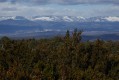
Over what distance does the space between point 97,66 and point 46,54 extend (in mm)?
14851

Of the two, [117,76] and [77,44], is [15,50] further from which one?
[117,76]

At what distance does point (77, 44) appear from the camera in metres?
75.4

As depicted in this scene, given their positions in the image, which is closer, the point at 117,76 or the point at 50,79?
the point at 50,79

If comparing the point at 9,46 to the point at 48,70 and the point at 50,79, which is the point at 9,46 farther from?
the point at 50,79

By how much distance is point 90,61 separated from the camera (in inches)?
2876

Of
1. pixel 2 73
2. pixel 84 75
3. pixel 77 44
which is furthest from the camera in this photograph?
pixel 77 44

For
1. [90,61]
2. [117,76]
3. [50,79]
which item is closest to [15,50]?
[90,61]

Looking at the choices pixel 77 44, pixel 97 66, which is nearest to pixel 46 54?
pixel 77 44

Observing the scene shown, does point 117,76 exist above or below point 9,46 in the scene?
below

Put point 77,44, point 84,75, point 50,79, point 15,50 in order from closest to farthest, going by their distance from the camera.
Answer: point 50,79 < point 84,75 < point 15,50 < point 77,44

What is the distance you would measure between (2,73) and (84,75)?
49.8 feet

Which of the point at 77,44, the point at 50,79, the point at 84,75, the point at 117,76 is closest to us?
the point at 50,79

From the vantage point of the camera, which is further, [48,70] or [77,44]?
[77,44]

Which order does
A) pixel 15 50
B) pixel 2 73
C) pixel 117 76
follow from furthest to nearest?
1. pixel 15 50
2. pixel 117 76
3. pixel 2 73
